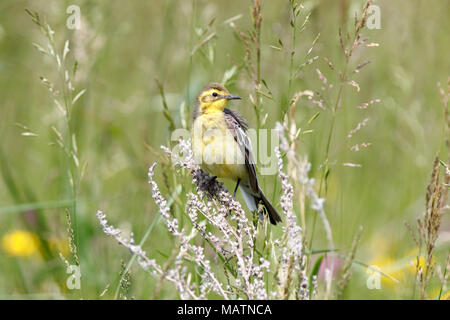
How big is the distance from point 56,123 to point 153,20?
2899 millimetres

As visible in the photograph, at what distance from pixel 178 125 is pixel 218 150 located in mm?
590

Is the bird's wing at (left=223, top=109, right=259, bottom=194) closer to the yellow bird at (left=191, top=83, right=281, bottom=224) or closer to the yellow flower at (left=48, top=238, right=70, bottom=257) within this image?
the yellow bird at (left=191, top=83, right=281, bottom=224)

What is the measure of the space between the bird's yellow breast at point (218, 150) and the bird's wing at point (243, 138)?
3cm

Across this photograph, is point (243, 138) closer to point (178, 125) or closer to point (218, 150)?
point (218, 150)

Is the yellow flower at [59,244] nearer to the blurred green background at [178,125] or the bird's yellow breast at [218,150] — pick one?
the blurred green background at [178,125]

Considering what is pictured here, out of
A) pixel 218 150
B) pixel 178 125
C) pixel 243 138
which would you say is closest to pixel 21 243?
pixel 178 125

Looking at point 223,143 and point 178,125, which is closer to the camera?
point 223,143

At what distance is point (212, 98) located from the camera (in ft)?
12.4

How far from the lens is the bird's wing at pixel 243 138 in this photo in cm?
341

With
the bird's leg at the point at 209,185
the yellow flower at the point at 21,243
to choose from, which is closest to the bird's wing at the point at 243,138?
the bird's leg at the point at 209,185

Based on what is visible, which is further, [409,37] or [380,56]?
[380,56]

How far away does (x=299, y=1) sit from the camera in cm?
242
